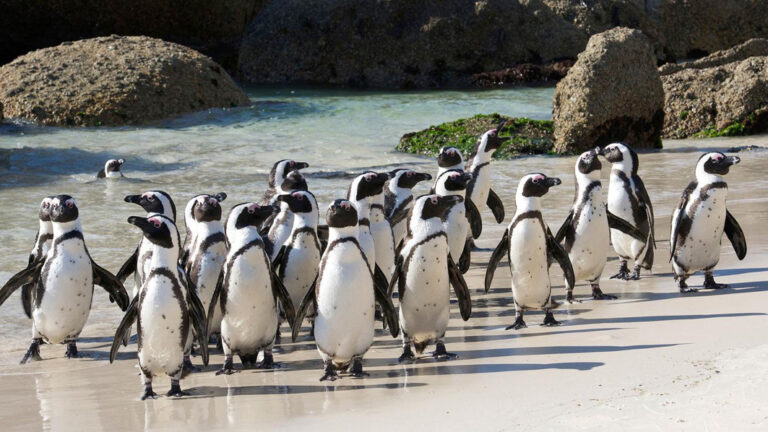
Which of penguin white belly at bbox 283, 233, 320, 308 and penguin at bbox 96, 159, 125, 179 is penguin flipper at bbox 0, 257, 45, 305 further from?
penguin at bbox 96, 159, 125, 179

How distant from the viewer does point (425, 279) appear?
568cm

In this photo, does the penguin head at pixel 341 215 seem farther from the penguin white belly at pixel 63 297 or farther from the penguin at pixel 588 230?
the penguin at pixel 588 230

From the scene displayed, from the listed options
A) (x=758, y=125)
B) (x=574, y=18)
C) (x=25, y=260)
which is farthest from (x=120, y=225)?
(x=574, y=18)

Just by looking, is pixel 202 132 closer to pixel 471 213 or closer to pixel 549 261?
pixel 471 213

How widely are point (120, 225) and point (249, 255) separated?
459 centimetres

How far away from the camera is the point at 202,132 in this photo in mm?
16344

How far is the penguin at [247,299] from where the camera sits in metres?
5.48

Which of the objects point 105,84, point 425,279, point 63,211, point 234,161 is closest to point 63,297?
point 63,211

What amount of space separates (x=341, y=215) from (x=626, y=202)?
2.97 meters

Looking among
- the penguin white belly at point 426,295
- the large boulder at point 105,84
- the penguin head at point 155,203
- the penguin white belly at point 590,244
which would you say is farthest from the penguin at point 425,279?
the large boulder at point 105,84

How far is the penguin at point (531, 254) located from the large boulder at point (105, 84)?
11828 mm

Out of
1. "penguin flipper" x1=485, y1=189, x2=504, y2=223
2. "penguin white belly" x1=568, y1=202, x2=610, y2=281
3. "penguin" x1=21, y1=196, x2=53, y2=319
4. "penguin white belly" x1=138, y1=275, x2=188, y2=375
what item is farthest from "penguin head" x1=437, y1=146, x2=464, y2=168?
"penguin white belly" x1=138, y1=275, x2=188, y2=375

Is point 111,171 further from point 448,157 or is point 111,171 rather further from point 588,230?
point 588,230

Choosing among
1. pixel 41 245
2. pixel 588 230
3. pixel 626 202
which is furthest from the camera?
pixel 626 202
